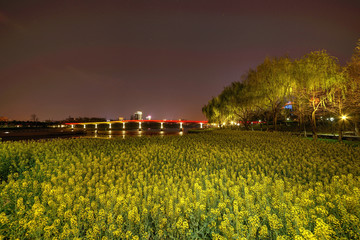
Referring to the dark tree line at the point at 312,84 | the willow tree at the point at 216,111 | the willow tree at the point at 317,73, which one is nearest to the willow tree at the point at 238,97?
the dark tree line at the point at 312,84

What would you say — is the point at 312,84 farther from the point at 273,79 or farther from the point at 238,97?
the point at 238,97

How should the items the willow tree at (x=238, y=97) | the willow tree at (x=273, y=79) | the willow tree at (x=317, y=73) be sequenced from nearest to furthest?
the willow tree at (x=317, y=73), the willow tree at (x=273, y=79), the willow tree at (x=238, y=97)

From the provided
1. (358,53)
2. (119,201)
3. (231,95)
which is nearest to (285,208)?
(119,201)

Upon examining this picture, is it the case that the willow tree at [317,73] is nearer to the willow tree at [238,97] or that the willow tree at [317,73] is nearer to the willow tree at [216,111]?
the willow tree at [238,97]

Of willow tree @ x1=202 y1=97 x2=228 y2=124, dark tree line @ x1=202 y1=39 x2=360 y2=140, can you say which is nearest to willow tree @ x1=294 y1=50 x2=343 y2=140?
dark tree line @ x1=202 y1=39 x2=360 y2=140

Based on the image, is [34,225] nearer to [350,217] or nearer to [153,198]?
[153,198]

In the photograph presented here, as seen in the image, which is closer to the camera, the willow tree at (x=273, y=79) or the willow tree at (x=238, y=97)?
the willow tree at (x=273, y=79)

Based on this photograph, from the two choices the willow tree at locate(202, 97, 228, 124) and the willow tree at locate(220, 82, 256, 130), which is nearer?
the willow tree at locate(220, 82, 256, 130)

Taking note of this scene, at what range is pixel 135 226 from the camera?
3623 millimetres

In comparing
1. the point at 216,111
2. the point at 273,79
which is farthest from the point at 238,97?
the point at 216,111

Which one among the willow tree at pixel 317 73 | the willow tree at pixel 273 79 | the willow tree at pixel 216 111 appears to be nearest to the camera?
the willow tree at pixel 317 73

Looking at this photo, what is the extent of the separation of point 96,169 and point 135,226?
498 centimetres

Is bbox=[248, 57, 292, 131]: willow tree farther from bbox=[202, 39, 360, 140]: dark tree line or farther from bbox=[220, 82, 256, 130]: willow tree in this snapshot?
bbox=[220, 82, 256, 130]: willow tree

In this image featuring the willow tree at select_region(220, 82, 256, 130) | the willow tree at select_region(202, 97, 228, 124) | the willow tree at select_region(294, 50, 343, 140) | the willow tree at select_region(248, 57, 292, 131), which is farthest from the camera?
Answer: the willow tree at select_region(202, 97, 228, 124)
